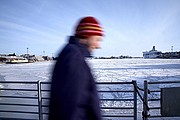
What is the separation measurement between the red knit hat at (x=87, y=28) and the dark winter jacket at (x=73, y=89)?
0.10 meters

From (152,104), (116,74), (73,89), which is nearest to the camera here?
(73,89)

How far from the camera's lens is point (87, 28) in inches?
64.6

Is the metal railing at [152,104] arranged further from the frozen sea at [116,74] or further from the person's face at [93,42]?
the person's face at [93,42]

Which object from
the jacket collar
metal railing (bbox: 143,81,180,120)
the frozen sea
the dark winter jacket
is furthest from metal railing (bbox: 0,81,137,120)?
the frozen sea

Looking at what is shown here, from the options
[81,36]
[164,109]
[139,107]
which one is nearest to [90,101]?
[81,36]

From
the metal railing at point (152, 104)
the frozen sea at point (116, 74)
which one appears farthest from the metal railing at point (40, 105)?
the frozen sea at point (116, 74)

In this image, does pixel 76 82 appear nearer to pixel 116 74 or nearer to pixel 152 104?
pixel 152 104

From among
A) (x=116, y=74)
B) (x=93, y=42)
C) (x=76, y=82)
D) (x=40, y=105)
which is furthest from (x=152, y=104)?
(x=116, y=74)

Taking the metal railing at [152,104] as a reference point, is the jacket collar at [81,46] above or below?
above

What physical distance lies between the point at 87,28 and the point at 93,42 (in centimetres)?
13

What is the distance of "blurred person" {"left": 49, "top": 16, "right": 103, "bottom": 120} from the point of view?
143cm

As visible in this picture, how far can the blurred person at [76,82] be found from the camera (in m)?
1.43

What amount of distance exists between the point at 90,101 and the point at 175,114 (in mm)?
3812

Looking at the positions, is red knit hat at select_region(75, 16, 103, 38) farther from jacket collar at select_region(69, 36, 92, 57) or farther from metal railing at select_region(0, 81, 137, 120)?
metal railing at select_region(0, 81, 137, 120)
